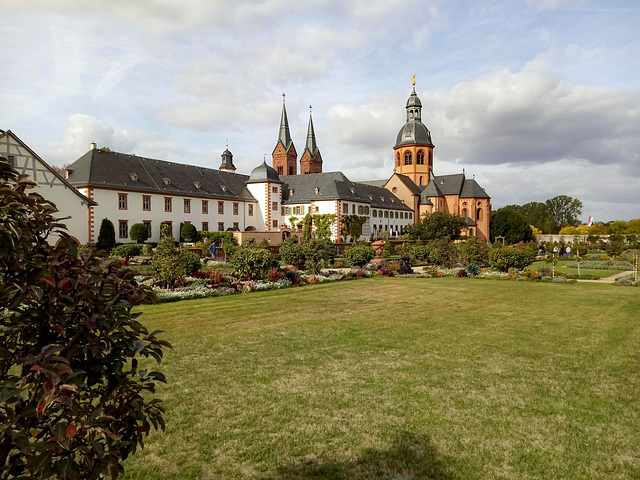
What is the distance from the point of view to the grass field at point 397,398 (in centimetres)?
439

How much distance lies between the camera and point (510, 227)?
77875 mm

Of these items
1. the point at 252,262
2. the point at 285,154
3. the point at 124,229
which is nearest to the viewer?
the point at 252,262

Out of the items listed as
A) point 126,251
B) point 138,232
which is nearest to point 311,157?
point 138,232

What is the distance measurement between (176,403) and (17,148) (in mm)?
30804

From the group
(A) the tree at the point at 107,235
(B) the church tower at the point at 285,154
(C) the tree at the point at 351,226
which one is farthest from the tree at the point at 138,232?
(B) the church tower at the point at 285,154

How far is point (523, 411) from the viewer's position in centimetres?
556

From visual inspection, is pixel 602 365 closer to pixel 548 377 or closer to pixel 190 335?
pixel 548 377

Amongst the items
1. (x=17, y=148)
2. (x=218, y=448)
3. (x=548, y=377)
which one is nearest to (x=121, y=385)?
(x=218, y=448)

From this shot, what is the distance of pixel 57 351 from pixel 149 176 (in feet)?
155

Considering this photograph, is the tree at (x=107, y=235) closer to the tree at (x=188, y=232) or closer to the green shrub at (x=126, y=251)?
the green shrub at (x=126, y=251)

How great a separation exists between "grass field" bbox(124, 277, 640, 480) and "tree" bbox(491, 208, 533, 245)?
69529 mm

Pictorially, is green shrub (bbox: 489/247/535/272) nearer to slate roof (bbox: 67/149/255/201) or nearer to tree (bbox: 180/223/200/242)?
tree (bbox: 180/223/200/242)

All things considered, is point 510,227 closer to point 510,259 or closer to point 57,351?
point 510,259

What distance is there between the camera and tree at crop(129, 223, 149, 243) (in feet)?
136
